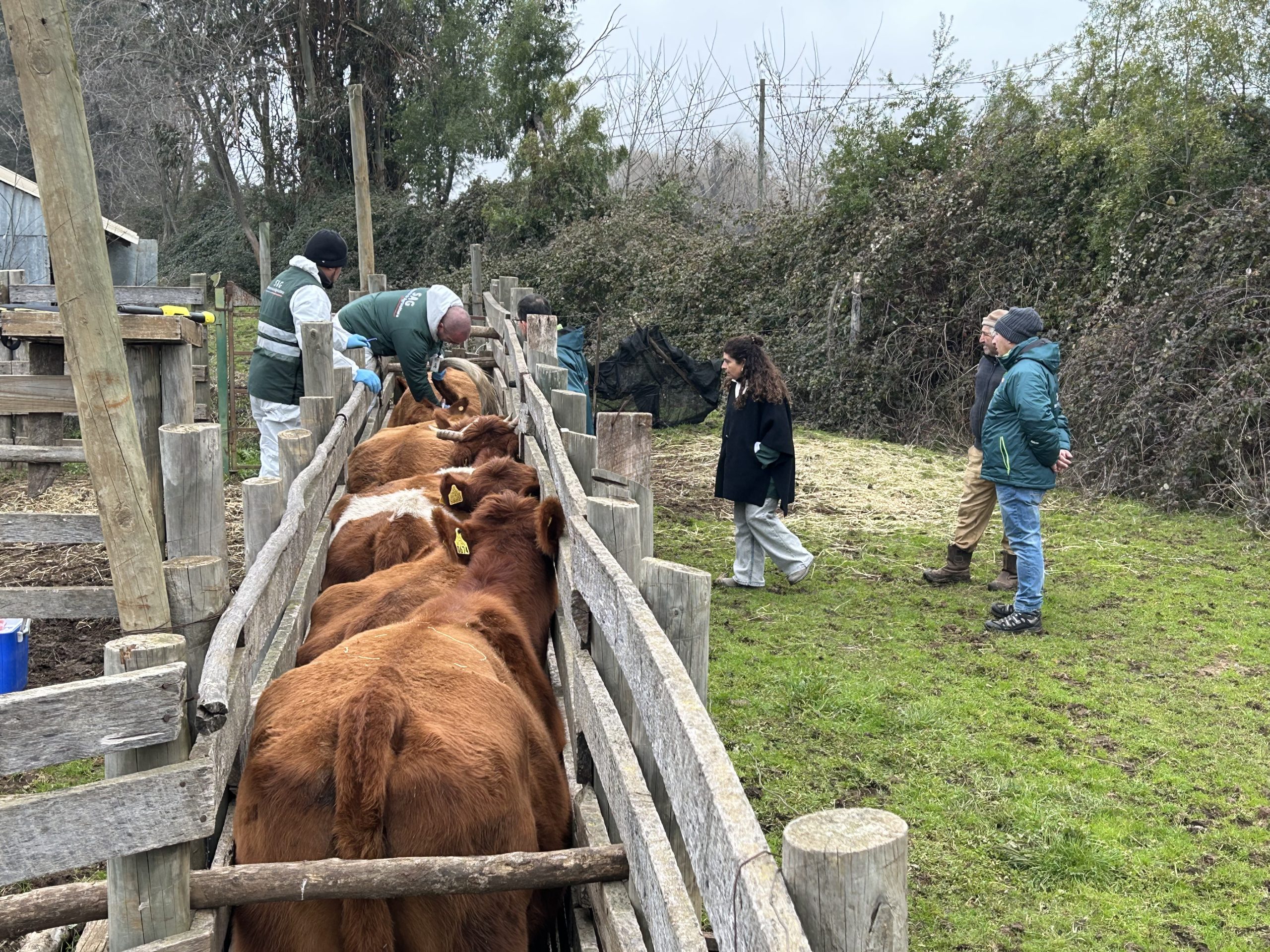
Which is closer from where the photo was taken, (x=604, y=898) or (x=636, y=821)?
(x=636, y=821)

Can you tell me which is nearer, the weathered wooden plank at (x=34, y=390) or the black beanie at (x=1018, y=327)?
the weathered wooden plank at (x=34, y=390)

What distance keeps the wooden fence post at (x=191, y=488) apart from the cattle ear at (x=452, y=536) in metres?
1.21

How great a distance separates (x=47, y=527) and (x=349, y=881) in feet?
11.5

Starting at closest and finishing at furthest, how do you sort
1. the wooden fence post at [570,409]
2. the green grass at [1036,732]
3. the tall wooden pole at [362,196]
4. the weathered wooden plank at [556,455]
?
the weathered wooden plank at [556,455] → the green grass at [1036,732] → the wooden fence post at [570,409] → the tall wooden pole at [362,196]

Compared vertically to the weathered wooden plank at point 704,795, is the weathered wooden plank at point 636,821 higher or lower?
lower

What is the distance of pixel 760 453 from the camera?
748 cm

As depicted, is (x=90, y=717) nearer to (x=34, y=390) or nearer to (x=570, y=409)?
(x=570, y=409)

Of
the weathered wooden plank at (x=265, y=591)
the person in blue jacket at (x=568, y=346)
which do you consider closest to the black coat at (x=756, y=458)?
the person in blue jacket at (x=568, y=346)

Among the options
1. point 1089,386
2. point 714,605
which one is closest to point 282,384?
point 714,605

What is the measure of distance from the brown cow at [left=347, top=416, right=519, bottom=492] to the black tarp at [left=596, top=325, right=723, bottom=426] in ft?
27.0

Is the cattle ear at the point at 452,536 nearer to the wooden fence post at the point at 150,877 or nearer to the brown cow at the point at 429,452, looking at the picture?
the brown cow at the point at 429,452

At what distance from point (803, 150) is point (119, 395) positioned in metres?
24.6

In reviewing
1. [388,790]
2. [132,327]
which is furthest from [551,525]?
[132,327]

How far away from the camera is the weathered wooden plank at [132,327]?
4.58 metres
